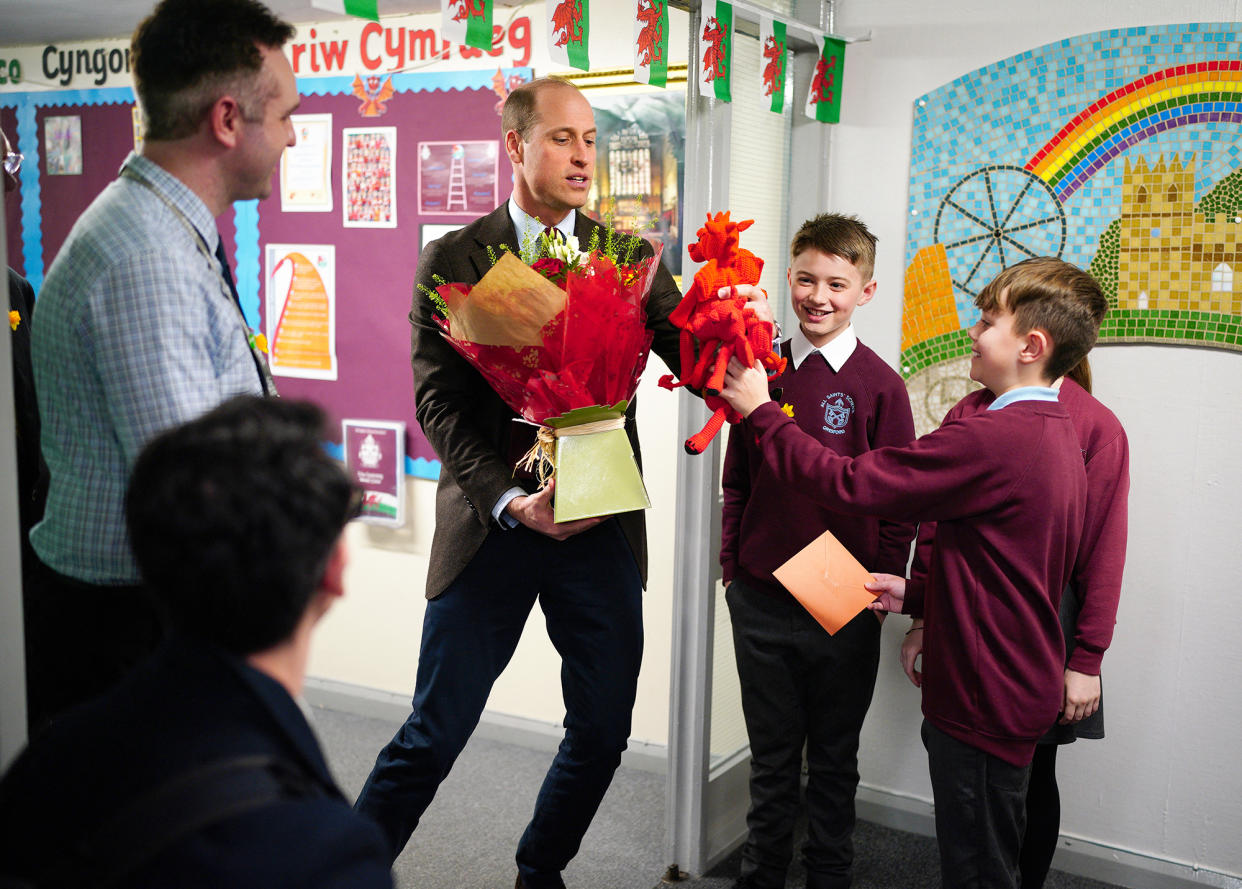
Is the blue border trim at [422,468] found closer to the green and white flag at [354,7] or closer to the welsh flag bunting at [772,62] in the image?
the welsh flag bunting at [772,62]

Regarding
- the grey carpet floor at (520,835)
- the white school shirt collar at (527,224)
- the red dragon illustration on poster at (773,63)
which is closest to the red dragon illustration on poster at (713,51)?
the red dragon illustration on poster at (773,63)

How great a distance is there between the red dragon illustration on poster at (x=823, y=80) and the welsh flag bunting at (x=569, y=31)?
0.88 m

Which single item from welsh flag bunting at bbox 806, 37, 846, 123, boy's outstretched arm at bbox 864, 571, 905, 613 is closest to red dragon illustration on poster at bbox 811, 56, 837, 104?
welsh flag bunting at bbox 806, 37, 846, 123

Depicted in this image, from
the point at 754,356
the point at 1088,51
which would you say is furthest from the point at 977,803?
the point at 1088,51

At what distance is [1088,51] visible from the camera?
2.55m

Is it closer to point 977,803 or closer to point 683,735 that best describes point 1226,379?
point 977,803

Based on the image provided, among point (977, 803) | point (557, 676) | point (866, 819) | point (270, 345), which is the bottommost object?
point (866, 819)

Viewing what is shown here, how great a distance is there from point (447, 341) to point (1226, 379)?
5.82 feet

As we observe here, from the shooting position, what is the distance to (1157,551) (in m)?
2.56

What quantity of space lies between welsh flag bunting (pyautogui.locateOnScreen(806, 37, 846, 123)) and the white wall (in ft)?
0.35

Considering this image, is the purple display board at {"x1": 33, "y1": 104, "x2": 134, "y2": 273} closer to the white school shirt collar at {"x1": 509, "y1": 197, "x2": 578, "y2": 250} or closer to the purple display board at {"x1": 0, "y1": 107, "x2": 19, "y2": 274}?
the purple display board at {"x1": 0, "y1": 107, "x2": 19, "y2": 274}

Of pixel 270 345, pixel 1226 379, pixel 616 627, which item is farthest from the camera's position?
pixel 270 345

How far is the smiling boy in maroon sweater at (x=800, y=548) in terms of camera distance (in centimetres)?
226

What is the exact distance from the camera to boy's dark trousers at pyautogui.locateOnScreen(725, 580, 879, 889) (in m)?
2.31
